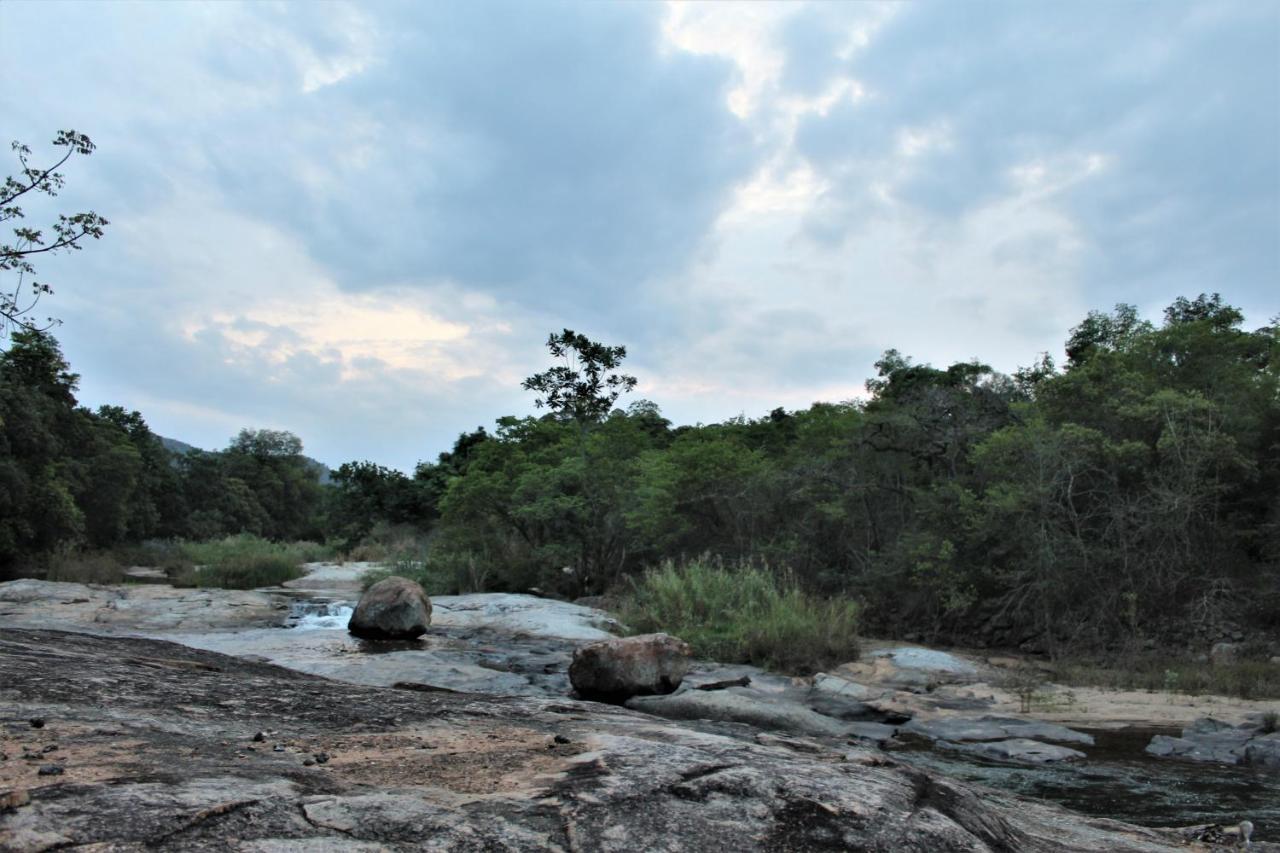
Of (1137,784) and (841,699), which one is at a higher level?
(841,699)

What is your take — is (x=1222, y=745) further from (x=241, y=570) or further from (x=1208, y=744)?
(x=241, y=570)

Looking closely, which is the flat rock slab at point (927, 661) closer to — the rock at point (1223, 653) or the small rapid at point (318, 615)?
the rock at point (1223, 653)

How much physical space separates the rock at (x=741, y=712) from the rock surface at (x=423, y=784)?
3.78 meters

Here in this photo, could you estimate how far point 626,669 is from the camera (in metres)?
9.51

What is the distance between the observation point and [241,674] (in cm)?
494

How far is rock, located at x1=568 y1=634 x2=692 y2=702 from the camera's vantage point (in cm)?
947

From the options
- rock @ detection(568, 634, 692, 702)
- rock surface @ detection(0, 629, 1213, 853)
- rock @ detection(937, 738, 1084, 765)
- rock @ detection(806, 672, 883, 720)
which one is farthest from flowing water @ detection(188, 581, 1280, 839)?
rock surface @ detection(0, 629, 1213, 853)

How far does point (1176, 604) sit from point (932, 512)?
4.10m

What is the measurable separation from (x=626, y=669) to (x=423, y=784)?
6816 millimetres

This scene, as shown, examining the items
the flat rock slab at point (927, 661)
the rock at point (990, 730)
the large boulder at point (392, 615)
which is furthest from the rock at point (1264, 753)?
the large boulder at point (392, 615)

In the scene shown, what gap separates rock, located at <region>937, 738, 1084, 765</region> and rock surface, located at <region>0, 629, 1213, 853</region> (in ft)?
12.3

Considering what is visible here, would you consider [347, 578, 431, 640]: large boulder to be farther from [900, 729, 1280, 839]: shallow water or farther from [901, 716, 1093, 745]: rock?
[900, 729, 1280, 839]: shallow water

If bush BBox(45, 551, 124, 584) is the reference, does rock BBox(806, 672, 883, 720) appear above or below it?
below

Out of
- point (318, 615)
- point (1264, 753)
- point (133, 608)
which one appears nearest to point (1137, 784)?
point (1264, 753)
